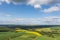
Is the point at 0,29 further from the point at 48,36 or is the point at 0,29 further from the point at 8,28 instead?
the point at 48,36

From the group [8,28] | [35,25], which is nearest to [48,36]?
[35,25]

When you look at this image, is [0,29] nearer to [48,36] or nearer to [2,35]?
[2,35]

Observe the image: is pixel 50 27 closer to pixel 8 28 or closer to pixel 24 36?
pixel 24 36

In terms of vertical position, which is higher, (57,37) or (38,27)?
(38,27)

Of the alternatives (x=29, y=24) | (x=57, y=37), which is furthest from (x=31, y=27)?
(x=57, y=37)

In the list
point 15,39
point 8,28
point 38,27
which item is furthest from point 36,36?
point 8,28

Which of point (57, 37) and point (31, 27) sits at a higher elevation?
point (31, 27)
